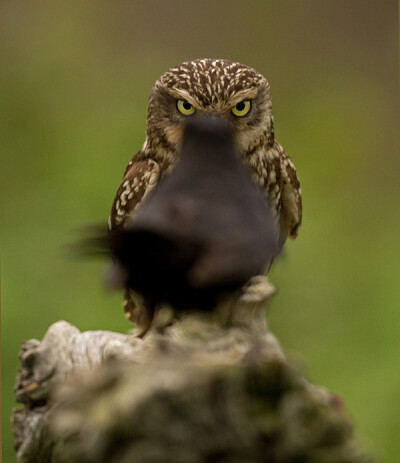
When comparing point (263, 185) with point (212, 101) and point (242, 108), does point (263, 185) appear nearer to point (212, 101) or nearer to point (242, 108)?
point (242, 108)

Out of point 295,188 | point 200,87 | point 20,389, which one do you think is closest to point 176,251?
point 20,389

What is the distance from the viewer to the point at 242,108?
2055 mm

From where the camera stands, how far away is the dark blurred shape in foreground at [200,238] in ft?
4.99

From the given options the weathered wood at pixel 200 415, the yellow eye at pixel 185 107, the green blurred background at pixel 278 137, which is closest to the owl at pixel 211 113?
the yellow eye at pixel 185 107

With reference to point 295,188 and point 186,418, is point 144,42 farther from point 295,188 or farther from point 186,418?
point 186,418

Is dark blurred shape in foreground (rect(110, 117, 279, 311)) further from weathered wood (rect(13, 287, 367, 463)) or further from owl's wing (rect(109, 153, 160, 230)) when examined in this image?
owl's wing (rect(109, 153, 160, 230))

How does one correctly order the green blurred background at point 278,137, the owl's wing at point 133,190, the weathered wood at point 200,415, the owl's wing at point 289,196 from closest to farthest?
the weathered wood at point 200,415, the owl's wing at point 133,190, the owl's wing at point 289,196, the green blurred background at point 278,137

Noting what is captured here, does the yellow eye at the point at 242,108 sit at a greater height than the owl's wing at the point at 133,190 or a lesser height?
greater

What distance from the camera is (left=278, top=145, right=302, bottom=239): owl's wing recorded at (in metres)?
2.27

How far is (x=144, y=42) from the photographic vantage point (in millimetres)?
3102

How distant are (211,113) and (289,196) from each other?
44 cm

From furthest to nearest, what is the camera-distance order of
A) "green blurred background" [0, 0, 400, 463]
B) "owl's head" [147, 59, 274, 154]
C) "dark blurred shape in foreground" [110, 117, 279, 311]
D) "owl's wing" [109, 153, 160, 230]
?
"green blurred background" [0, 0, 400, 463] → "owl's wing" [109, 153, 160, 230] → "owl's head" [147, 59, 274, 154] → "dark blurred shape in foreground" [110, 117, 279, 311]

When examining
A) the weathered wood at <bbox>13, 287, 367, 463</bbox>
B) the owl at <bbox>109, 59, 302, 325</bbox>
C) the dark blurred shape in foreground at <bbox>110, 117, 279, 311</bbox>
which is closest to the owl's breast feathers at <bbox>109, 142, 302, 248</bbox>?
the owl at <bbox>109, 59, 302, 325</bbox>

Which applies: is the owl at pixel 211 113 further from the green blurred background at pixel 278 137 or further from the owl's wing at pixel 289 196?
the green blurred background at pixel 278 137
